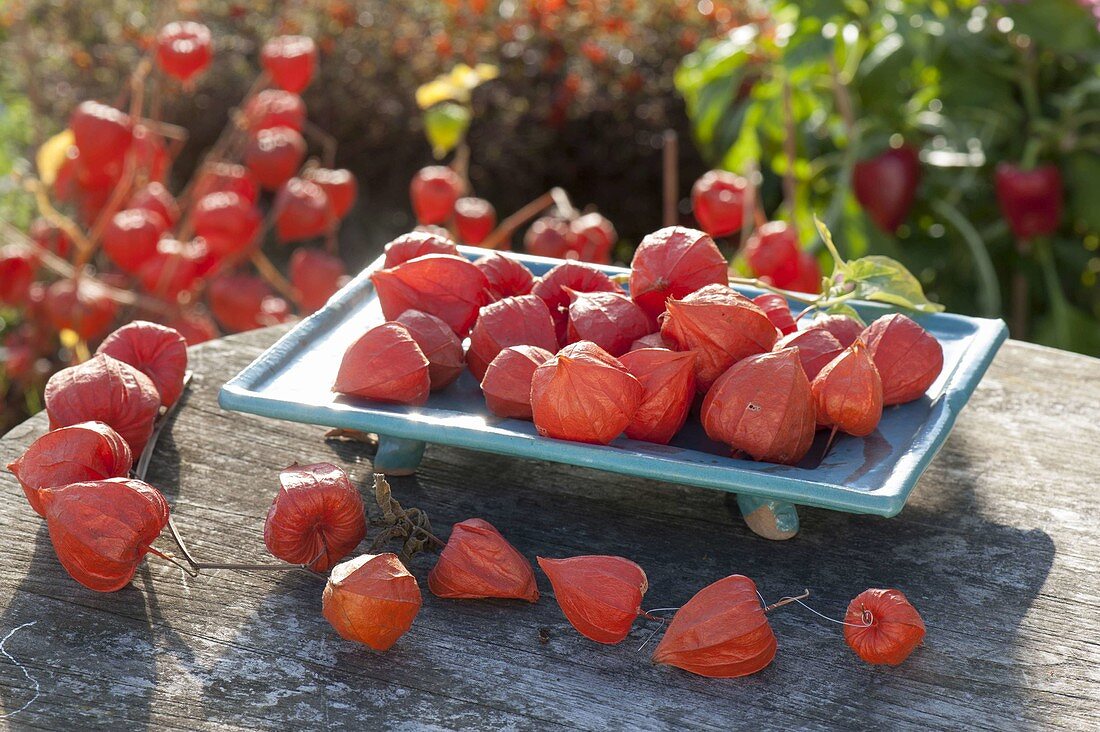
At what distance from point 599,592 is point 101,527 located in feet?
1.46

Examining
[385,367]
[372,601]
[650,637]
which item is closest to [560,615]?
[650,637]

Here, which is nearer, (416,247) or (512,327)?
(512,327)

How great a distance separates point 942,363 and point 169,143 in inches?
115

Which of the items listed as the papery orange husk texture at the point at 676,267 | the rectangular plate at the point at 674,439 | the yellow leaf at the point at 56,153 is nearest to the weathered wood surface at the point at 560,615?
the rectangular plate at the point at 674,439

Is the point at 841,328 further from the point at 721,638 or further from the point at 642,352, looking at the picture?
the point at 721,638

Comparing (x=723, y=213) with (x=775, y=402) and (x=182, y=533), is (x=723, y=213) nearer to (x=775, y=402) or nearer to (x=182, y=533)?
(x=775, y=402)

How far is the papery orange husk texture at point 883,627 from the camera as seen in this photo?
103 cm

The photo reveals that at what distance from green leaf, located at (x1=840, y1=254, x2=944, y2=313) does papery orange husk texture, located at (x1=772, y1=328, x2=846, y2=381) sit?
0.16 metres

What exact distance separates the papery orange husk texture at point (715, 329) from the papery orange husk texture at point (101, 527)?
52 centimetres

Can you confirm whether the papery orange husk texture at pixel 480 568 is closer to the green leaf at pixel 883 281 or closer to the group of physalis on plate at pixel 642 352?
the group of physalis on plate at pixel 642 352

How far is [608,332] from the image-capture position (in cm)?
123

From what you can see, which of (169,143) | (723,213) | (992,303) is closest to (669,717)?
(723,213)

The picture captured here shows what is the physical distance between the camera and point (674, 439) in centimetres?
124

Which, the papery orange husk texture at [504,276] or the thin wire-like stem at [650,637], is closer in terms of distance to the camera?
the thin wire-like stem at [650,637]
